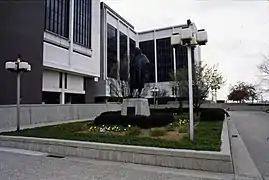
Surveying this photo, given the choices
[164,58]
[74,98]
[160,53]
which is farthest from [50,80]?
[160,53]

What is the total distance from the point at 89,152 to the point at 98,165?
101cm

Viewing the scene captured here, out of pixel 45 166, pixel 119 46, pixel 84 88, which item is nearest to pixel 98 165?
pixel 45 166

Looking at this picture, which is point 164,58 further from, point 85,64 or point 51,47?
point 51,47

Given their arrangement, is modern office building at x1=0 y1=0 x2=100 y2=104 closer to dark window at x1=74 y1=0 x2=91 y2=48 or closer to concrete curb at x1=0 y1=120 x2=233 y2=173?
dark window at x1=74 y1=0 x2=91 y2=48

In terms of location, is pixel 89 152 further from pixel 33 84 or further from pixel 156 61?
pixel 156 61

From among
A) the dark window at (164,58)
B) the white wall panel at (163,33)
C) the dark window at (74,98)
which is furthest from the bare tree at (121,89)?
the white wall panel at (163,33)

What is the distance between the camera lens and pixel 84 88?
49.6 m

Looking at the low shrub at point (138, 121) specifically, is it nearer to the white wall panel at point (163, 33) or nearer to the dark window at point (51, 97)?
the dark window at point (51, 97)

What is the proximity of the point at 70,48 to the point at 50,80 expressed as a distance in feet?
21.8

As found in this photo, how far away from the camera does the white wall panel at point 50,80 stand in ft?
122

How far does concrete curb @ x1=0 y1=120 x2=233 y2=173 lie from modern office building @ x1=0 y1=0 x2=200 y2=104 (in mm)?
13134

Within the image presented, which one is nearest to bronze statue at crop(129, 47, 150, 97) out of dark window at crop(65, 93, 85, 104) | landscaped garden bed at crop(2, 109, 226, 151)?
landscaped garden bed at crop(2, 109, 226, 151)

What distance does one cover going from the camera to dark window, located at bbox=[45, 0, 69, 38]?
37.6 metres

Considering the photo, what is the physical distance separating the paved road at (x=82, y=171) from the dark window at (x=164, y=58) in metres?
64.5
